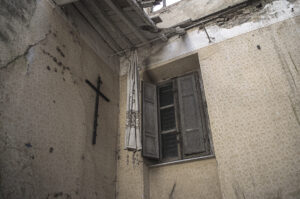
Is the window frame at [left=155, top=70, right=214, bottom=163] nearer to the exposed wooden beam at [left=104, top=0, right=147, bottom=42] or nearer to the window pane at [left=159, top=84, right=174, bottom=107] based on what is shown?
the window pane at [left=159, top=84, right=174, bottom=107]

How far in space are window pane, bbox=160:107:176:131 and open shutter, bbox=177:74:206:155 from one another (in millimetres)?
290

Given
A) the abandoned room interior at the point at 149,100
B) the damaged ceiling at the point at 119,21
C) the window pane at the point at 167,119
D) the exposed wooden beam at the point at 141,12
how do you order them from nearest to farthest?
the abandoned room interior at the point at 149,100 < the exposed wooden beam at the point at 141,12 < the damaged ceiling at the point at 119,21 < the window pane at the point at 167,119

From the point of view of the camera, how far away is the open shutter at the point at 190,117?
4422mm

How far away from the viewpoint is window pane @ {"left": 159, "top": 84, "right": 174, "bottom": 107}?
17.5 ft

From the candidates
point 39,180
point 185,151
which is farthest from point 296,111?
point 39,180

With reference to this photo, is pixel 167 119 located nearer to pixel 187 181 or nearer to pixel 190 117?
pixel 190 117

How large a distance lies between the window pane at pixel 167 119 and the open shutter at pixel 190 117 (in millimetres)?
290

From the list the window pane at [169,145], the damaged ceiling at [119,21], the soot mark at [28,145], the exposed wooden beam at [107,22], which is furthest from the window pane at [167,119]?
the soot mark at [28,145]

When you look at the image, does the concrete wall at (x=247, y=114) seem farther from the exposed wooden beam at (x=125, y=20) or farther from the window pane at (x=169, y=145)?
the exposed wooden beam at (x=125, y=20)

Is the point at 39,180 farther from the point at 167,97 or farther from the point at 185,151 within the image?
the point at 167,97

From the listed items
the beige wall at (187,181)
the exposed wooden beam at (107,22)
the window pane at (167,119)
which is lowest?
the beige wall at (187,181)

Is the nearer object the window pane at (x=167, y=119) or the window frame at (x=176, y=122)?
the window frame at (x=176, y=122)

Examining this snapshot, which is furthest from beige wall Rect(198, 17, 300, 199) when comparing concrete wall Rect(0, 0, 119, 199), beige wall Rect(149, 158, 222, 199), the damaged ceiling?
concrete wall Rect(0, 0, 119, 199)

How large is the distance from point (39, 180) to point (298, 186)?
324cm
